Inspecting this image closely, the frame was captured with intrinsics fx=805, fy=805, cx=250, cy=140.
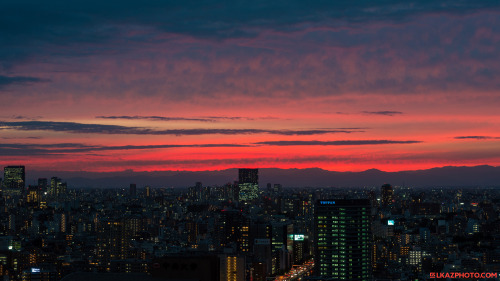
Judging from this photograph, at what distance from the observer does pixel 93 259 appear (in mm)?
84000

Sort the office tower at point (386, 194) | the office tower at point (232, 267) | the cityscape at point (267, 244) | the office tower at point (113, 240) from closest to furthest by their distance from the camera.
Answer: the office tower at point (232, 267) → the cityscape at point (267, 244) → the office tower at point (113, 240) → the office tower at point (386, 194)

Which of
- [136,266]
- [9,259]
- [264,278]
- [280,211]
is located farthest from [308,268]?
[280,211]

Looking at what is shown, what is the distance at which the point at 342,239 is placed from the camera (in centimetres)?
7688

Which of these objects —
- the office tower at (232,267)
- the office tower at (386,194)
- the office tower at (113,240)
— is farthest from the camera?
the office tower at (386,194)

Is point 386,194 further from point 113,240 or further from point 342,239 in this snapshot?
point 342,239

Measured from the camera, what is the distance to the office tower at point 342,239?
74.3 m

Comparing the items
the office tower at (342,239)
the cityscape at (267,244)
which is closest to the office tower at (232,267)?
the cityscape at (267,244)

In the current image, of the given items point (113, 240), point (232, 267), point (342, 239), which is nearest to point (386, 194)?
point (113, 240)

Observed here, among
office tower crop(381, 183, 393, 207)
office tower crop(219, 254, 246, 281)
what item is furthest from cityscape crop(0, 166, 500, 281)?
office tower crop(381, 183, 393, 207)

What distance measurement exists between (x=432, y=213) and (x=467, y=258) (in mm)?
88512

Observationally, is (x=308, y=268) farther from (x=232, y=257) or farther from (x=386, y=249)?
(x=232, y=257)

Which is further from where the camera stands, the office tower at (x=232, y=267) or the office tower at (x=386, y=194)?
the office tower at (x=386, y=194)

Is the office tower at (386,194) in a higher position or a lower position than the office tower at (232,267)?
higher

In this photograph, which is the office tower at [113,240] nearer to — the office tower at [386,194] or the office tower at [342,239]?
the office tower at [342,239]
